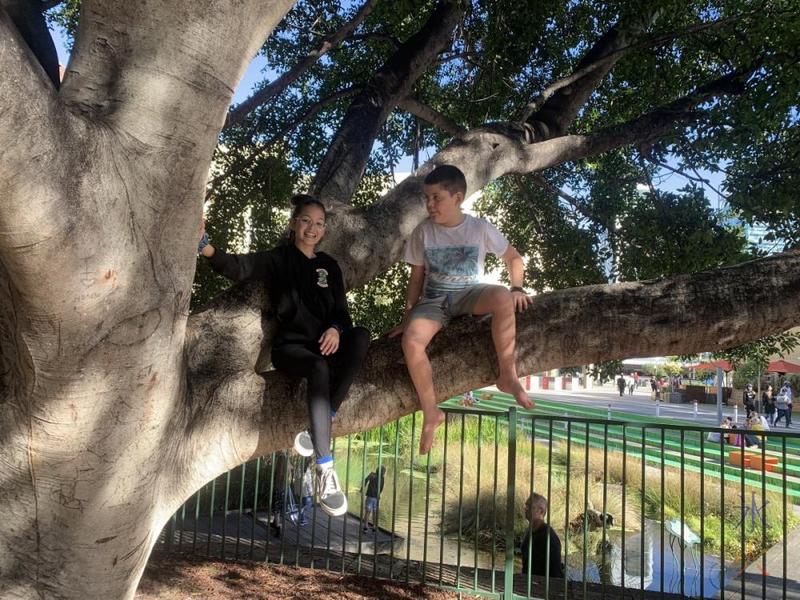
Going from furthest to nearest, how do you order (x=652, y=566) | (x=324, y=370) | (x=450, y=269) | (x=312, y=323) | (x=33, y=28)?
(x=652, y=566) < (x=450, y=269) < (x=312, y=323) < (x=33, y=28) < (x=324, y=370)

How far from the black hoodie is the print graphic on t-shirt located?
0.50 metres

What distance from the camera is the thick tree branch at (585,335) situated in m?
2.99

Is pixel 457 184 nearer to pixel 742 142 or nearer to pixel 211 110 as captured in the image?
pixel 211 110

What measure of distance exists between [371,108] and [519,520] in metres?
7.88

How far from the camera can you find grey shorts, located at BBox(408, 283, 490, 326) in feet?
10.6

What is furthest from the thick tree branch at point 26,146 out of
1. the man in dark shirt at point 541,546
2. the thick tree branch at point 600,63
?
the man in dark shirt at point 541,546

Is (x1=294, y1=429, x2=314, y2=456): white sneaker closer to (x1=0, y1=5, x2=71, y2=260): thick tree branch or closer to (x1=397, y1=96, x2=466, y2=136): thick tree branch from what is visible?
(x1=0, y1=5, x2=71, y2=260): thick tree branch

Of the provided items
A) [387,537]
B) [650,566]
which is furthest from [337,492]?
[650,566]

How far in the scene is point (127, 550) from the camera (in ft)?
8.83

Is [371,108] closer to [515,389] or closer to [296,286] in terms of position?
[296,286]

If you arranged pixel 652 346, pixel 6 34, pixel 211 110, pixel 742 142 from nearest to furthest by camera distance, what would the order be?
pixel 6 34, pixel 211 110, pixel 652 346, pixel 742 142

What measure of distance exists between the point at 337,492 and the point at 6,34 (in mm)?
2303

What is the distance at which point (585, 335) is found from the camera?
120 inches

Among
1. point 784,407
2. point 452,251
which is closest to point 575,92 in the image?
point 452,251
